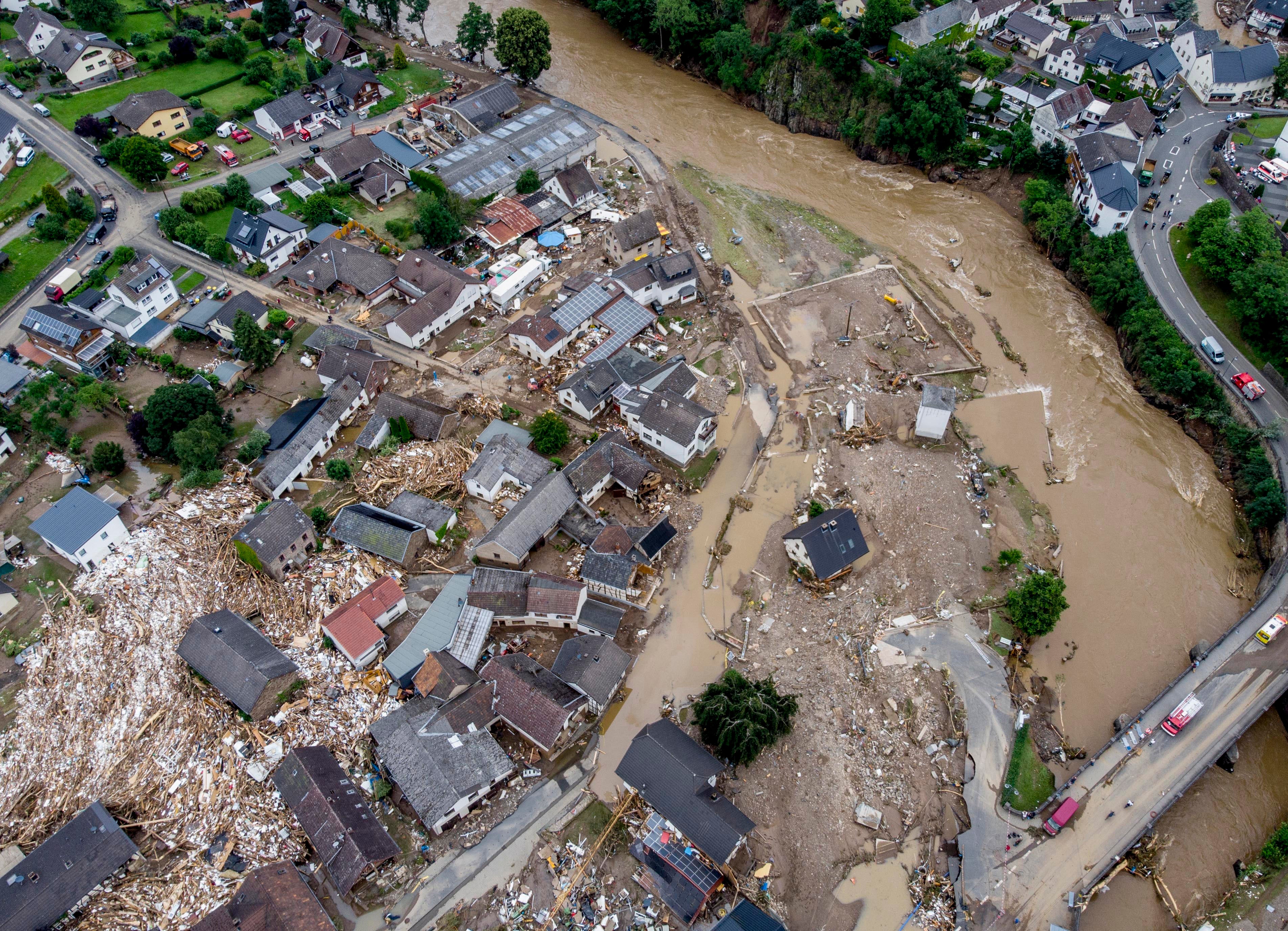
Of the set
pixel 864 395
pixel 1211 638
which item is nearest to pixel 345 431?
pixel 864 395

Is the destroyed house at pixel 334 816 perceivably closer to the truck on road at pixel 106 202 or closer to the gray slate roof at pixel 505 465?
the gray slate roof at pixel 505 465

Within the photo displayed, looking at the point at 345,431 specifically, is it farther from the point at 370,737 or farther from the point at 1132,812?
the point at 1132,812

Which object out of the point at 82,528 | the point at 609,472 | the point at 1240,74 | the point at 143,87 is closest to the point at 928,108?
the point at 1240,74

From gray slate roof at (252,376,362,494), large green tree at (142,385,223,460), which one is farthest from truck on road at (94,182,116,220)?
gray slate roof at (252,376,362,494)

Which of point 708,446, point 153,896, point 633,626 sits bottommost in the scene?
point 153,896

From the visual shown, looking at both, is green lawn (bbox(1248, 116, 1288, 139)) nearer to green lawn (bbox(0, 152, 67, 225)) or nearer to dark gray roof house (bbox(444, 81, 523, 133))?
dark gray roof house (bbox(444, 81, 523, 133))

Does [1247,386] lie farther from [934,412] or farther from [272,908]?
[272,908]
